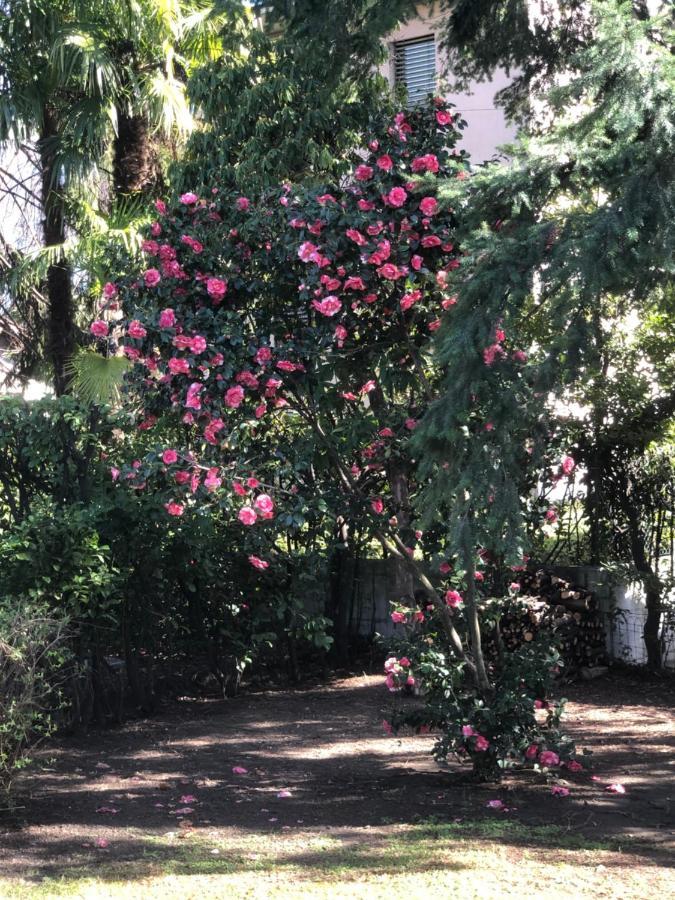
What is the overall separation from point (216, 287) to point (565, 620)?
4853 millimetres

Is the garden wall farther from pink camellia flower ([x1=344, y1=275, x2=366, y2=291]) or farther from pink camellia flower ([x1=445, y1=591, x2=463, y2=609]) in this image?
pink camellia flower ([x1=344, y1=275, x2=366, y2=291])

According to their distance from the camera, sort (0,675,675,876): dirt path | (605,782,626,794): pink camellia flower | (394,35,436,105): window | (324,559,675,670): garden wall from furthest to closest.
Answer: (394,35,436,105): window
(324,559,675,670): garden wall
(605,782,626,794): pink camellia flower
(0,675,675,876): dirt path

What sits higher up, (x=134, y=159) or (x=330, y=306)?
(x=134, y=159)

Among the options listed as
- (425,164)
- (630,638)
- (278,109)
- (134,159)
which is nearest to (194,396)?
(425,164)

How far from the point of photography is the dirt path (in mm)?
5047

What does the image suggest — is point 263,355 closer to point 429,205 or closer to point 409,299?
point 409,299

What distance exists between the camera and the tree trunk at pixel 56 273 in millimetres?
11500

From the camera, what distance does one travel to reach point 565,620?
881cm

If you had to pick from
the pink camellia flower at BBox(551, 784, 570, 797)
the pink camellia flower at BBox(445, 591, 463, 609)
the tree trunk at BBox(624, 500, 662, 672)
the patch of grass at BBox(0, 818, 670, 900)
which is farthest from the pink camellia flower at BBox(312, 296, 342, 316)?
the tree trunk at BBox(624, 500, 662, 672)

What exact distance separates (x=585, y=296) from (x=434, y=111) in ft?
7.60

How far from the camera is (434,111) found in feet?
19.5

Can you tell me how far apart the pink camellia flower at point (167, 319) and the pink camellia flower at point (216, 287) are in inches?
9.4

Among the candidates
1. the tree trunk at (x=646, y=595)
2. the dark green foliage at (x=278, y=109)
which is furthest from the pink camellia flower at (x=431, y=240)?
the tree trunk at (x=646, y=595)

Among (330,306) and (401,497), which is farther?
(401,497)
